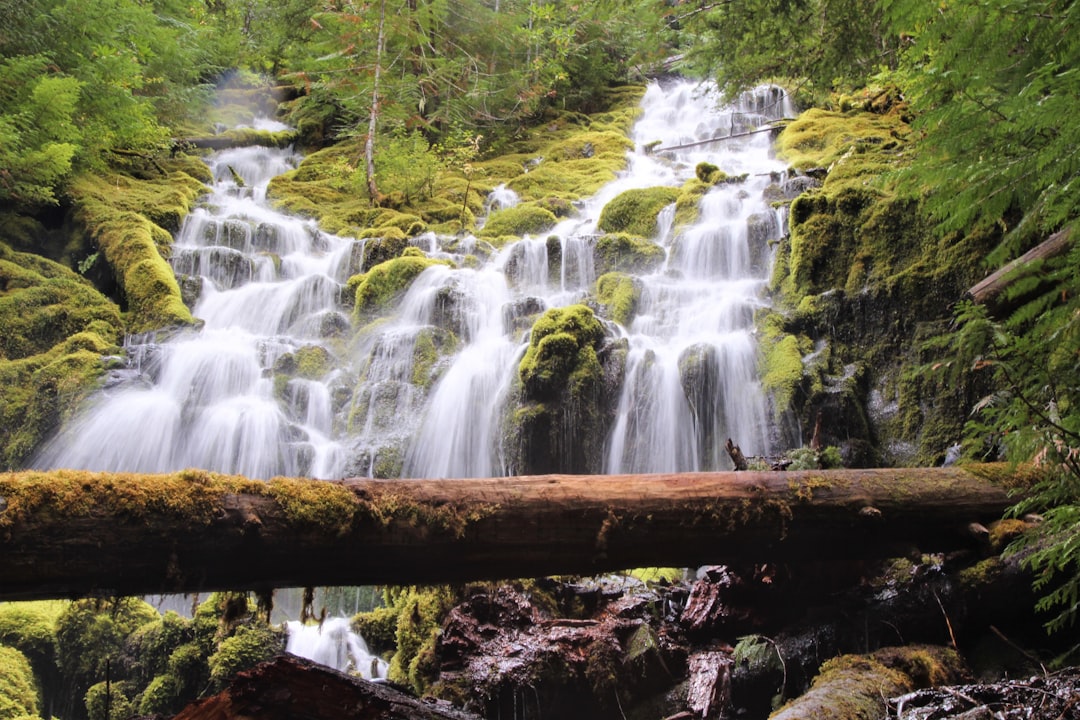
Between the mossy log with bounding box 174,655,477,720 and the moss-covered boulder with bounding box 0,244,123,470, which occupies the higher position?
the moss-covered boulder with bounding box 0,244,123,470

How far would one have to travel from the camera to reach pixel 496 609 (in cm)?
451

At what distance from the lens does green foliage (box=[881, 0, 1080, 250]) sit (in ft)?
6.50

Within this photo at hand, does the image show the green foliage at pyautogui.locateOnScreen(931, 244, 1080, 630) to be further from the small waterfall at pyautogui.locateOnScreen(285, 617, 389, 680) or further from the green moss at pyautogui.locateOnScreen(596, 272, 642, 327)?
the green moss at pyautogui.locateOnScreen(596, 272, 642, 327)

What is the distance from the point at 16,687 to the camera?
14.5 ft

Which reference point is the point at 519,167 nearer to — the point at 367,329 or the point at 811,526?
the point at 367,329

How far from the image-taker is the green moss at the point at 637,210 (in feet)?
41.2

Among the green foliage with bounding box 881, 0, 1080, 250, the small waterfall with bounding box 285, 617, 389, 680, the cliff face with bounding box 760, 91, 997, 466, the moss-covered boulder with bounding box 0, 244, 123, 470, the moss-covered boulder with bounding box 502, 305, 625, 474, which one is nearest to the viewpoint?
the green foliage with bounding box 881, 0, 1080, 250

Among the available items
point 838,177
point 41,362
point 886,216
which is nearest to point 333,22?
point 41,362

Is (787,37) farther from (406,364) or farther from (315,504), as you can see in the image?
(406,364)

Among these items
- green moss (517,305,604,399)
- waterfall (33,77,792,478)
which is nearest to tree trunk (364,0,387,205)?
waterfall (33,77,792,478)

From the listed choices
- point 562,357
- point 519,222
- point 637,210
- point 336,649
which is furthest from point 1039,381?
point 519,222

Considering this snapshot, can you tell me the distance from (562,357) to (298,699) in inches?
223

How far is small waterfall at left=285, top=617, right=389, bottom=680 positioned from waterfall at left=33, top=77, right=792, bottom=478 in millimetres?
2675

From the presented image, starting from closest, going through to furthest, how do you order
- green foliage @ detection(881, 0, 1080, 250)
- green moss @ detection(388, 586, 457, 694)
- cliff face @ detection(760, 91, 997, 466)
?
green foliage @ detection(881, 0, 1080, 250) → green moss @ detection(388, 586, 457, 694) → cliff face @ detection(760, 91, 997, 466)
